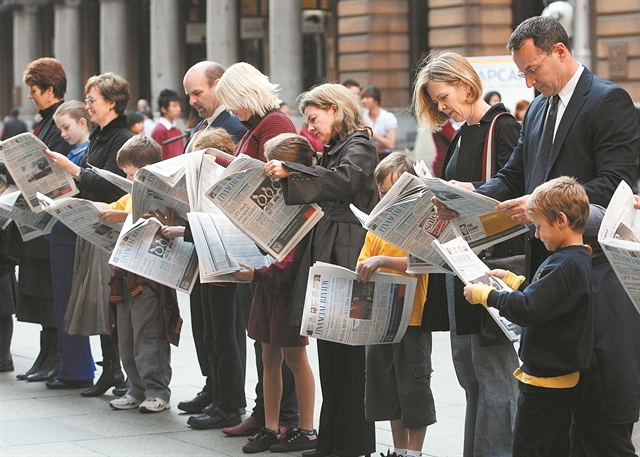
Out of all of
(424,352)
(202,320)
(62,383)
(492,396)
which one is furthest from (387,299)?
(62,383)

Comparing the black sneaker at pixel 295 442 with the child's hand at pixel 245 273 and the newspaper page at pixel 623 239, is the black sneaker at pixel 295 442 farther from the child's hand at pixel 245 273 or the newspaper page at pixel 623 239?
the newspaper page at pixel 623 239

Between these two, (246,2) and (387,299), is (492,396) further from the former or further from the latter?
(246,2)

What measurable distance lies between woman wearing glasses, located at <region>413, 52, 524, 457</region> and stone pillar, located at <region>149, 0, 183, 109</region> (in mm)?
26101

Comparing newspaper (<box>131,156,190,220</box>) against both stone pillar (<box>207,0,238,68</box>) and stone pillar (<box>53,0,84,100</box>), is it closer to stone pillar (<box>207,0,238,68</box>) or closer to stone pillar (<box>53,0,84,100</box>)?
stone pillar (<box>207,0,238,68</box>)

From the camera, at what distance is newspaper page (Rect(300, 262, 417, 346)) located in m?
5.43

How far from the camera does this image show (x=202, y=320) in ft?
24.1

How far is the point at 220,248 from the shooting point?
241 inches

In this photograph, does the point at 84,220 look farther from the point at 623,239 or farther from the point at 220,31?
the point at 220,31

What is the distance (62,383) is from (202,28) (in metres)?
30.3

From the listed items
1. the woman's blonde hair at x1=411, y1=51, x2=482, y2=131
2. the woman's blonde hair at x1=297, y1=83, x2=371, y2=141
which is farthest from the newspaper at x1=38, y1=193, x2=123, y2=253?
the woman's blonde hair at x1=411, y1=51, x2=482, y2=131

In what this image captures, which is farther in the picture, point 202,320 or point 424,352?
point 202,320

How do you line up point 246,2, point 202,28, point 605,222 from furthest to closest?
point 202,28, point 246,2, point 605,222

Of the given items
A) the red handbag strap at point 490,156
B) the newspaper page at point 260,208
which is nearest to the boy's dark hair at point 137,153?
the newspaper page at point 260,208

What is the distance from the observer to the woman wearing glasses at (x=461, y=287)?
521cm
